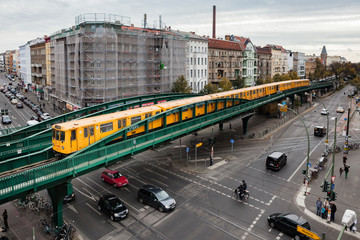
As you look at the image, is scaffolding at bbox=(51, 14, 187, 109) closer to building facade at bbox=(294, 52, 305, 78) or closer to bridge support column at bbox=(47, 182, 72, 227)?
bridge support column at bbox=(47, 182, 72, 227)

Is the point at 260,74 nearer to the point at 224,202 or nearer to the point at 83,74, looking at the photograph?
the point at 83,74

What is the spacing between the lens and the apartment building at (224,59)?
3086 inches

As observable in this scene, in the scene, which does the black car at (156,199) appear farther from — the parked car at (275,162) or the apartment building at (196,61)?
the apartment building at (196,61)

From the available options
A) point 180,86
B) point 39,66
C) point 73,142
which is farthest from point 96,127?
point 39,66

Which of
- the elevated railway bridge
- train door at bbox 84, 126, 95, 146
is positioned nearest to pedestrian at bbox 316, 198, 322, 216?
the elevated railway bridge

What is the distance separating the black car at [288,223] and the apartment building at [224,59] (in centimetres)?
6122

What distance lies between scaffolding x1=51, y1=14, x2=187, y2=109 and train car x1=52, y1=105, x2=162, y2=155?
22.2 meters

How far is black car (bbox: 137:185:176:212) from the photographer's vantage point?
2198cm

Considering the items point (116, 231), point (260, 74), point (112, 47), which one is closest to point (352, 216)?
point (116, 231)

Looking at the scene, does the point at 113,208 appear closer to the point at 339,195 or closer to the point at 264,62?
the point at 339,195

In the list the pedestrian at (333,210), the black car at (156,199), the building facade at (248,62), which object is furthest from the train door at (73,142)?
the building facade at (248,62)

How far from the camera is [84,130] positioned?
22500mm

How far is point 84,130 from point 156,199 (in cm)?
768

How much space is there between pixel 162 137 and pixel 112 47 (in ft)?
87.3
